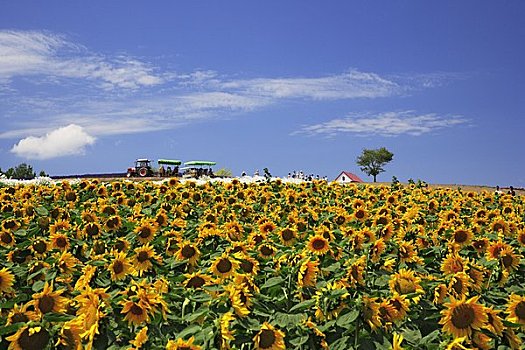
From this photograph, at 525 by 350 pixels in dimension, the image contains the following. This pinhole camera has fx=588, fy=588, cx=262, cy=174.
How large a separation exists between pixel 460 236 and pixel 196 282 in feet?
12.3

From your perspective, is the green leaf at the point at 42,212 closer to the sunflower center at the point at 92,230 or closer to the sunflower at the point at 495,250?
the sunflower center at the point at 92,230

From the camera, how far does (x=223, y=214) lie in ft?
28.8

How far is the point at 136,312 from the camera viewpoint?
13.2 ft

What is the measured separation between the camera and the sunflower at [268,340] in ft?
12.5

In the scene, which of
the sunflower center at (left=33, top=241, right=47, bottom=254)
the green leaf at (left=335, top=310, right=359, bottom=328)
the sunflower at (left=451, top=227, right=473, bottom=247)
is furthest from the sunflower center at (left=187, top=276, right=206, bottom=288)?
the sunflower at (left=451, top=227, right=473, bottom=247)

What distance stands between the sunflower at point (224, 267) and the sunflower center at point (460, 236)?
131 inches

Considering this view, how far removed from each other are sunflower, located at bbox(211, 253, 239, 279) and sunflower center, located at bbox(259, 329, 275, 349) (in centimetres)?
111

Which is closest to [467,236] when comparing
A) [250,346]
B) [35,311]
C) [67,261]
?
[250,346]

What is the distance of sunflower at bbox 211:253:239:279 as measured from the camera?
4906 mm

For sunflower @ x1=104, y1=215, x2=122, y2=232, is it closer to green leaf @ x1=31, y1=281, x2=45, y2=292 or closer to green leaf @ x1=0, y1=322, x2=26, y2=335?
green leaf @ x1=31, y1=281, x2=45, y2=292

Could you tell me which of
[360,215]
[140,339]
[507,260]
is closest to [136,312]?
[140,339]

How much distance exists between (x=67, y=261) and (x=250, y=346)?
2384mm

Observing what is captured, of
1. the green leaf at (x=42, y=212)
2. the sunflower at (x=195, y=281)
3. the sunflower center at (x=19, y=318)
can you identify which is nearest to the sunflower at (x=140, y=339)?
the sunflower center at (x=19, y=318)

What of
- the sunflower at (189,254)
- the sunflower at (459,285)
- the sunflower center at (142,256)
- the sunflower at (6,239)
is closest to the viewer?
the sunflower at (459,285)
